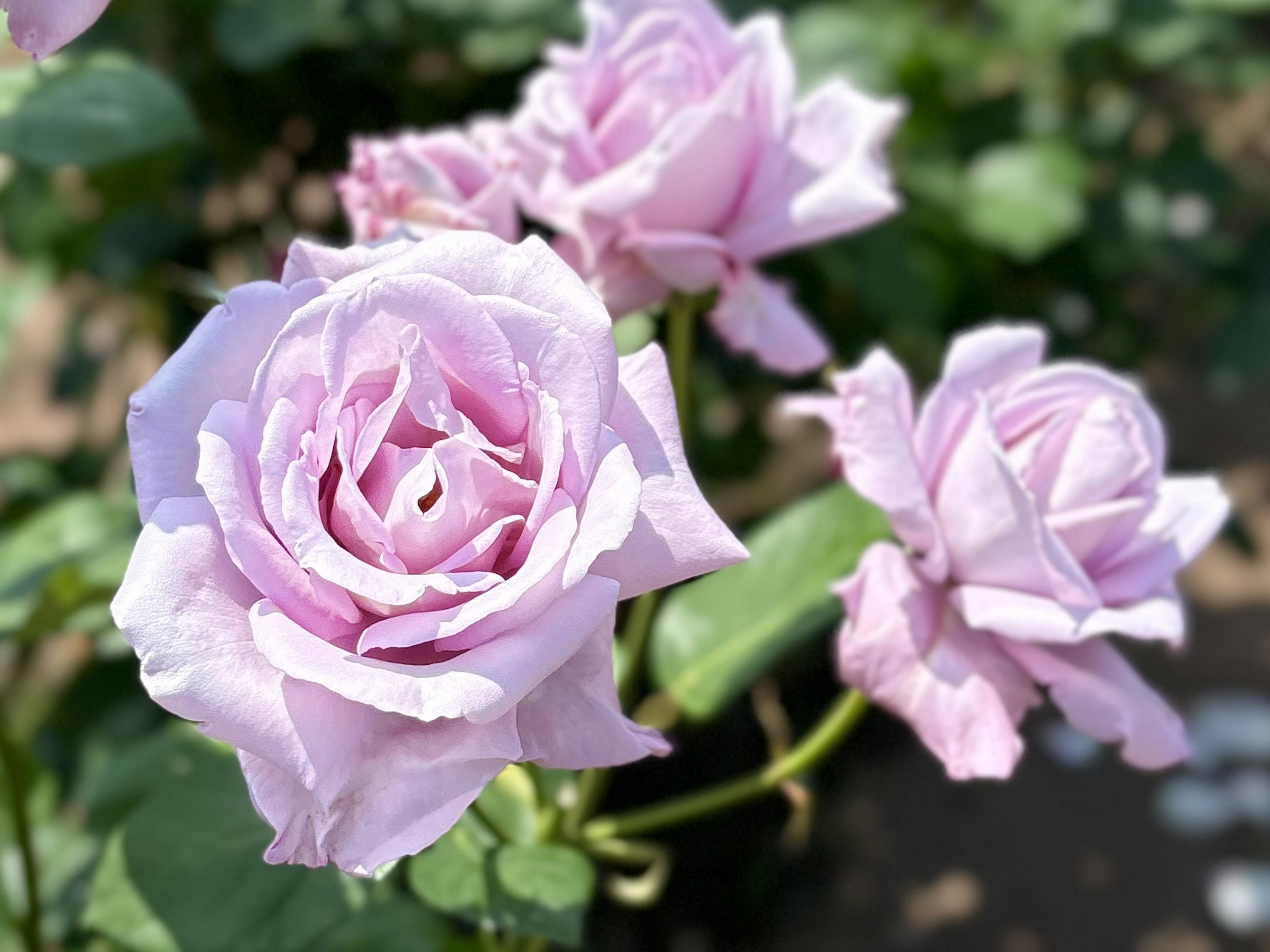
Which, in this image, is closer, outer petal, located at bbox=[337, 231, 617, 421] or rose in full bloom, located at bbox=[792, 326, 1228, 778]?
outer petal, located at bbox=[337, 231, 617, 421]

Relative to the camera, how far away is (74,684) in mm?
1253

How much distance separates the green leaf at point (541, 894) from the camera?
0.55 metres

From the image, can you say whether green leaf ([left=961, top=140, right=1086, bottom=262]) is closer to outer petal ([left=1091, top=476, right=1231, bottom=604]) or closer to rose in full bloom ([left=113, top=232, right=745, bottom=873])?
outer petal ([left=1091, top=476, right=1231, bottom=604])

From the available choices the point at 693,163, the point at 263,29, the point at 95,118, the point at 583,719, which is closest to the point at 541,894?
the point at 583,719

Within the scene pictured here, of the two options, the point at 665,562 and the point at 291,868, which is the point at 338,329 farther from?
the point at 291,868

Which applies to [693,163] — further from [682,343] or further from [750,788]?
[750,788]

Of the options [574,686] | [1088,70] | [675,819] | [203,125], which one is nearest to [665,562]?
[574,686]

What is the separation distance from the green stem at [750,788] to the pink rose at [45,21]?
49 cm

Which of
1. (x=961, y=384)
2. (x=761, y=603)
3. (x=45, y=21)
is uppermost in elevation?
(x=45, y=21)

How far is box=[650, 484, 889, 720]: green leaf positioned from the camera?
2.54 feet

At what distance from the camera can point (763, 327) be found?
2.27 ft

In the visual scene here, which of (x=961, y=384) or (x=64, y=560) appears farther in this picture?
(x=64, y=560)

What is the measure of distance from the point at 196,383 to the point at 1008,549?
1.24 feet

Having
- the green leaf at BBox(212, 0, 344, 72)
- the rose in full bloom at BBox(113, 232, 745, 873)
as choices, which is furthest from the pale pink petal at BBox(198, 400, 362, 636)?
the green leaf at BBox(212, 0, 344, 72)
